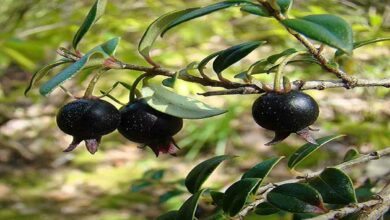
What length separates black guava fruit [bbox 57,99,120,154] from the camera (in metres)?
0.66

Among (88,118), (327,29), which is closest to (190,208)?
(88,118)

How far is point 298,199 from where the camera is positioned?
750 mm

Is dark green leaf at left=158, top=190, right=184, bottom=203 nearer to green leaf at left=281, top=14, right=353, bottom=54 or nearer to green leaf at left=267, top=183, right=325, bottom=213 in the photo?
green leaf at left=267, top=183, right=325, bottom=213

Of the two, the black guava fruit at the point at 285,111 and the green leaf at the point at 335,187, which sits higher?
the black guava fruit at the point at 285,111

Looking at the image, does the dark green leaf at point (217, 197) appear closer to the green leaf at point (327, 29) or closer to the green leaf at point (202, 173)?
the green leaf at point (202, 173)

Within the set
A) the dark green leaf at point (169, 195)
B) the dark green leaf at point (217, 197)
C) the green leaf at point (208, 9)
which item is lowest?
the dark green leaf at point (169, 195)

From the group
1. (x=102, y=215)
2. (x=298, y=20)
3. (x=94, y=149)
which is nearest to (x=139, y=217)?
(x=102, y=215)

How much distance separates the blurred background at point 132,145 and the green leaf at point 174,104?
1.36 metres

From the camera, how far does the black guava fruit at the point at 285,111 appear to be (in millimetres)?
625

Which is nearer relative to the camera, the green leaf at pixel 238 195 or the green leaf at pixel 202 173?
the green leaf at pixel 238 195

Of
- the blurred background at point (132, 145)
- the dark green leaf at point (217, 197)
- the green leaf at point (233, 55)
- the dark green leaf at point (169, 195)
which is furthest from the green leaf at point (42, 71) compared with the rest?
the blurred background at point (132, 145)

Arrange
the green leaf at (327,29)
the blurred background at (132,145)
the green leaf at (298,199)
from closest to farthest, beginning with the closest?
1. the green leaf at (327,29)
2. the green leaf at (298,199)
3. the blurred background at (132,145)

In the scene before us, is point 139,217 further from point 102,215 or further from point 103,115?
point 103,115

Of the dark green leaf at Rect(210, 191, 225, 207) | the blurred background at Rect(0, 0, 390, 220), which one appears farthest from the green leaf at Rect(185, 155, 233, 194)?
the blurred background at Rect(0, 0, 390, 220)
